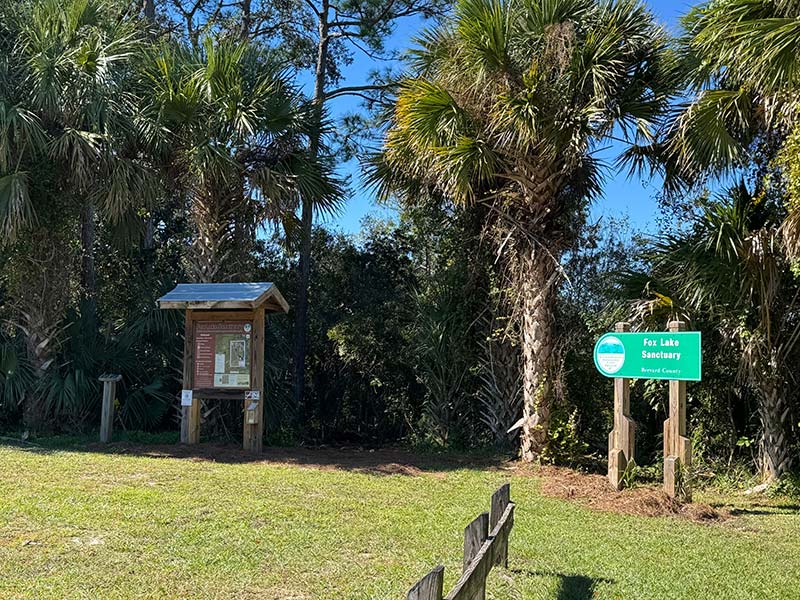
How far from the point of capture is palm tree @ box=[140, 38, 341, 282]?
11125 millimetres

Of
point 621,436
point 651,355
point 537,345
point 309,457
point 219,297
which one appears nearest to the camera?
point 651,355

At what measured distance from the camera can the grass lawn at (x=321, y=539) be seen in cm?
501

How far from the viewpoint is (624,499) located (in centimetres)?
834

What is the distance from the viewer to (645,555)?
20.1ft

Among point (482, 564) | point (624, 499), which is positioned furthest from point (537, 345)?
point (482, 564)

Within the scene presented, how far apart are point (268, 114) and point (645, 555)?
846 cm

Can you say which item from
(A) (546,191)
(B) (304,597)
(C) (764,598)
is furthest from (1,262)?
(C) (764,598)

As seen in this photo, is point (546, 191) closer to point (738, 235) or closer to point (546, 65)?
point (546, 65)

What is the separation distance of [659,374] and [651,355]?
9.6 inches

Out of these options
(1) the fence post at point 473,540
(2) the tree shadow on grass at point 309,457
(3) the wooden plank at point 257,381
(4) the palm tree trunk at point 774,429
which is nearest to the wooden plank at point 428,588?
(1) the fence post at point 473,540

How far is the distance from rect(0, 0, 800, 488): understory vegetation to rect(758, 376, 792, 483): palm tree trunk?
0.04 m

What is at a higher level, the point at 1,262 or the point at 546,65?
the point at 546,65

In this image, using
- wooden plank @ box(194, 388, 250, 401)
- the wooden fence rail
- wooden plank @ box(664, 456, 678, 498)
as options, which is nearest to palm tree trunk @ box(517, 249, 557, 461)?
wooden plank @ box(664, 456, 678, 498)

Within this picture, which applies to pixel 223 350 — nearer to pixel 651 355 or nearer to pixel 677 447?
pixel 651 355
